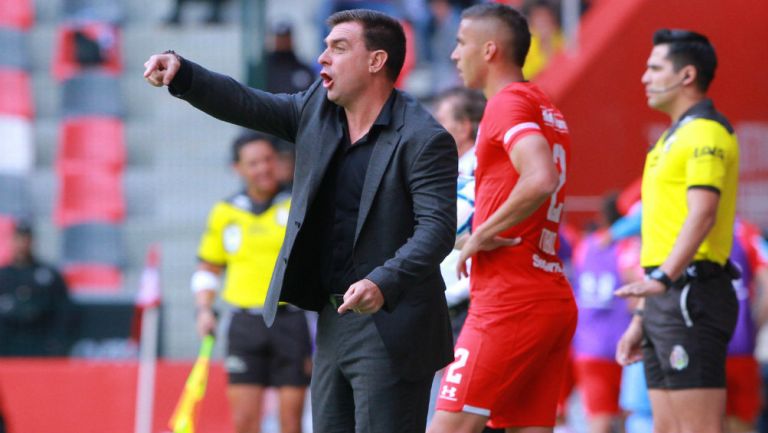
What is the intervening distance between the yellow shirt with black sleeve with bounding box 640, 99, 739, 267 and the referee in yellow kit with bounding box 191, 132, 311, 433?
3.09 m

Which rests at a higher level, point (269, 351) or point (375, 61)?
point (375, 61)

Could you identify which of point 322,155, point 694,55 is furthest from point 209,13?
point 322,155

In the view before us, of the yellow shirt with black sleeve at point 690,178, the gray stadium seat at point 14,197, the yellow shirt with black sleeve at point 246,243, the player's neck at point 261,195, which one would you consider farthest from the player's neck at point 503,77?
the gray stadium seat at point 14,197

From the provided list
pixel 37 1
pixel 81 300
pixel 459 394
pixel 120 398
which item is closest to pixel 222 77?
pixel 459 394

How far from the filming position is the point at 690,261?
6.20m

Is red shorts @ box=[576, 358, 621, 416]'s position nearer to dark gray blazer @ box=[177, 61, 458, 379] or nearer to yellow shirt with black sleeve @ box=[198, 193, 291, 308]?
yellow shirt with black sleeve @ box=[198, 193, 291, 308]

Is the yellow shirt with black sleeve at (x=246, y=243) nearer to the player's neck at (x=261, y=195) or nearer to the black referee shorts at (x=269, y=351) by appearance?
the player's neck at (x=261, y=195)

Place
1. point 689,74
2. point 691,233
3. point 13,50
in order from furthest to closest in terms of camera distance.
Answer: point 13,50 → point 689,74 → point 691,233

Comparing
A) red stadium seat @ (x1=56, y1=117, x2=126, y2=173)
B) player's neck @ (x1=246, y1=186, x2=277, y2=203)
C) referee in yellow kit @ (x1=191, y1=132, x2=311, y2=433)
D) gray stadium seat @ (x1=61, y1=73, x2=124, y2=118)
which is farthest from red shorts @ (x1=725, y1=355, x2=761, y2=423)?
gray stadium seat @ (x1=61, y1=73, x2=124, y2=118)

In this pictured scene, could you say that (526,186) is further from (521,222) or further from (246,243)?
(246,243)

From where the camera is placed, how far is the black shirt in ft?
17.1

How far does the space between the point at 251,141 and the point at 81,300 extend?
5.76 metres

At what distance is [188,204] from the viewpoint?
1619cm

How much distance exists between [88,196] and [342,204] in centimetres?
1260
